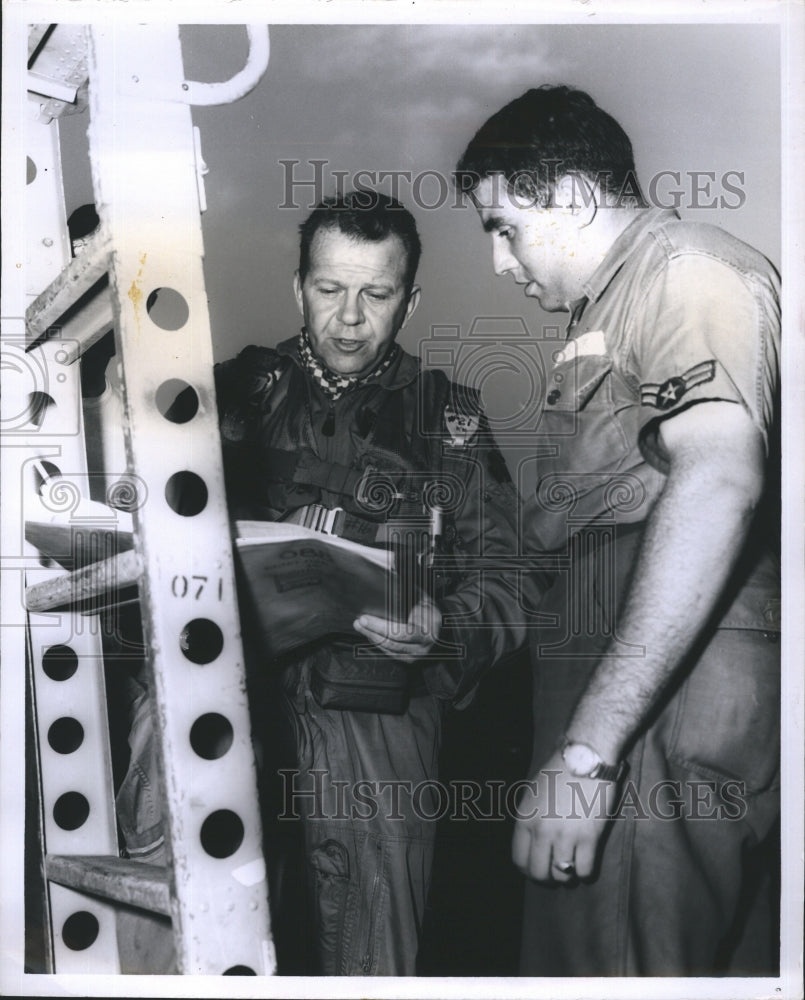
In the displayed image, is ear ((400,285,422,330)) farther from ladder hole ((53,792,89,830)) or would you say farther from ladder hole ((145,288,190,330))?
ladder hole ((53,792,89,830))

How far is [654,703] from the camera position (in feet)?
5.05

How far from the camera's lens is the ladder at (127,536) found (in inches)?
58.9

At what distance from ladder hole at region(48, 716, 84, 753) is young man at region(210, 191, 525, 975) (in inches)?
12.1

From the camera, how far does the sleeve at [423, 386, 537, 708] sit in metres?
1.57

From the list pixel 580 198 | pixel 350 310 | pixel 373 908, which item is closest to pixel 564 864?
pixel 373 908

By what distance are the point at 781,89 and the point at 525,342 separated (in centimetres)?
54

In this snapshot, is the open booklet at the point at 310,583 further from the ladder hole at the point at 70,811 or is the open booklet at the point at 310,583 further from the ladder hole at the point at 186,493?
the ladder hole at the point at 70,811

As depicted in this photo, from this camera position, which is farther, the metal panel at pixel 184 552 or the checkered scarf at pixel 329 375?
the checkered scarf at pixel 329 375

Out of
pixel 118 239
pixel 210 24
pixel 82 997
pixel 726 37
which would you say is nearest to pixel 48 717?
pixel 82 997

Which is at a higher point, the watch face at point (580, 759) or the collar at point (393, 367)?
the collar at point (393, 367)

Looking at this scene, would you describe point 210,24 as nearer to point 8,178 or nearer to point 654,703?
point 8,178

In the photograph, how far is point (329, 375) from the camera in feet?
5.27

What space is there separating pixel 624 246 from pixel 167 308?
26.0 inches

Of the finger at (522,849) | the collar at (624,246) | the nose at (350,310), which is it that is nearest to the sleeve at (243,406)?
the nose at (350,310)
